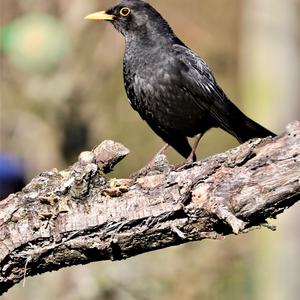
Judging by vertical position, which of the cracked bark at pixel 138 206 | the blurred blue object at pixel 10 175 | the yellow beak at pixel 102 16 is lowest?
the cracked bark at pixel 138 206

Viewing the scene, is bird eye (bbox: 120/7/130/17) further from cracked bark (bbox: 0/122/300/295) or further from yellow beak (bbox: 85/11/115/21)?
cracked bark (bbox: 0/122/300/295)

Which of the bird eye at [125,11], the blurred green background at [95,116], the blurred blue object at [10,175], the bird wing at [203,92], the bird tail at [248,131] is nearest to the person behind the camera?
the bird tail at [248,131]

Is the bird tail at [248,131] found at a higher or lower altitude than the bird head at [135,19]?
lower

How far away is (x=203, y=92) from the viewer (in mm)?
5520

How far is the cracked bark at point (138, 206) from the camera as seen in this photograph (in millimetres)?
3564

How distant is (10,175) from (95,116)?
1.20 m

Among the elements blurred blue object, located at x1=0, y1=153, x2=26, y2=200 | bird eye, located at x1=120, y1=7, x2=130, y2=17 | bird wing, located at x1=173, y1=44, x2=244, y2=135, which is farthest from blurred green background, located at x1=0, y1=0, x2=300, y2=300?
bird eye, located at x1=120, y1=7, x2=130, y2=17

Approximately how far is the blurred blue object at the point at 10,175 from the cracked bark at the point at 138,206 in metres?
3.30

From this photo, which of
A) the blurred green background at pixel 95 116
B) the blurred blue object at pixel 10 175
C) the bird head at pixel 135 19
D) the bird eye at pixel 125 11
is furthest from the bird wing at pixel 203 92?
the blurred blue object at pixel 10 175

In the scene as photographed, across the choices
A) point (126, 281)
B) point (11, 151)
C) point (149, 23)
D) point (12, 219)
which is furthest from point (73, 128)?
point (12, 219)

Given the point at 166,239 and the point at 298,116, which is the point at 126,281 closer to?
the point at 298,116

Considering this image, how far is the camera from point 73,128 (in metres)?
7.26

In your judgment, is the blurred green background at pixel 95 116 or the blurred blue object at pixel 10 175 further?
the blurred blue object at pixel 10 175

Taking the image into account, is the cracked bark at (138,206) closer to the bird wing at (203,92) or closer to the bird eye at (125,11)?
the bird wing at (203,92)
